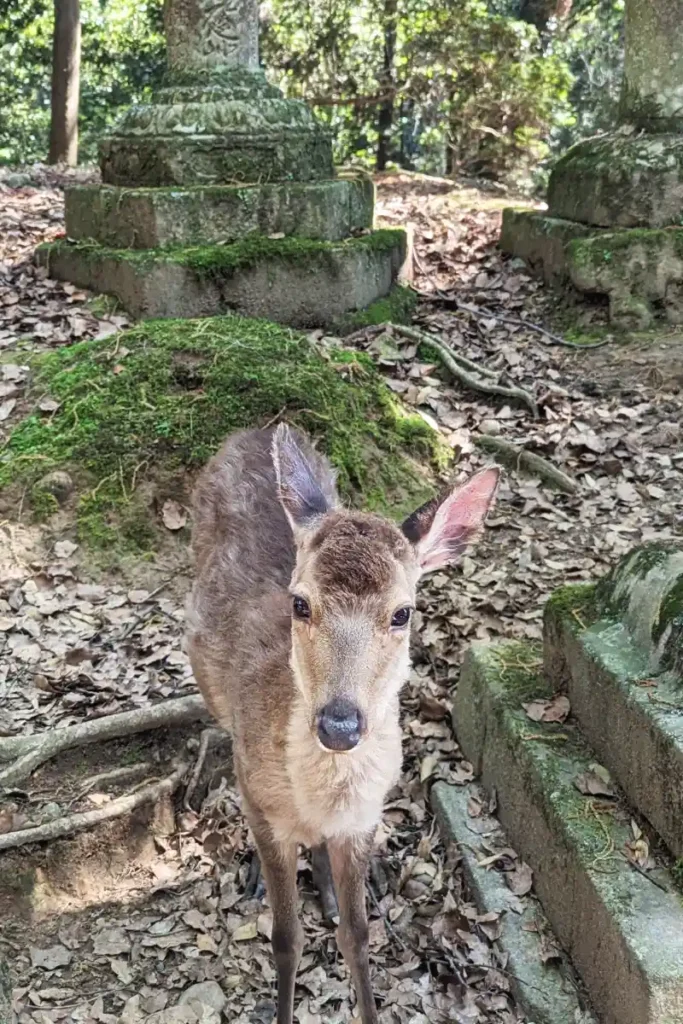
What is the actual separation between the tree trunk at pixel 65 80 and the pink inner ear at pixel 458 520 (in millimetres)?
11816

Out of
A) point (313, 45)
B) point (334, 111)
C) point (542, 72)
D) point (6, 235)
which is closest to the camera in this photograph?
point (6, 235)

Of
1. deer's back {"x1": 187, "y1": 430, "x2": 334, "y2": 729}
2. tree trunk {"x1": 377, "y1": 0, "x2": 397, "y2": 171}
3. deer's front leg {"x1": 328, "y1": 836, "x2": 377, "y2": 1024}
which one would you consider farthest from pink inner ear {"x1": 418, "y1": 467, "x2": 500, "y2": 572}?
tree trunk {"x1": 377, "y1": 0, "x2": 397, "y2": 171}

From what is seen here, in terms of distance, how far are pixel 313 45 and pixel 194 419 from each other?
9.20 m

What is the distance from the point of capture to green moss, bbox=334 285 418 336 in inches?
247

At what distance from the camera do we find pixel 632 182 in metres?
6.67

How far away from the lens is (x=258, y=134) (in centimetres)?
623

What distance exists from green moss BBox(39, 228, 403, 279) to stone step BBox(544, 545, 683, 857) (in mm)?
3333

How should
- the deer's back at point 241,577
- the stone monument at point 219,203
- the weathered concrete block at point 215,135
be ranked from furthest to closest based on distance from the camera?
1. the weathered concrete block at point 215,135
2. the stone monument at point 219,203
3. the deer's back at point 241,577

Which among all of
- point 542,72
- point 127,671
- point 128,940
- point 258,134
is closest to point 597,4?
point 542,72

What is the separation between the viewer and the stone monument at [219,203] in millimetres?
6023

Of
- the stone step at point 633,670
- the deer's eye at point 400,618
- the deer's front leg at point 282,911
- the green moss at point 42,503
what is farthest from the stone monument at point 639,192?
the deer's front leg at point 282,911

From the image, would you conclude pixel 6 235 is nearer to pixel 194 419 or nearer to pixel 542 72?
pixel 194 419

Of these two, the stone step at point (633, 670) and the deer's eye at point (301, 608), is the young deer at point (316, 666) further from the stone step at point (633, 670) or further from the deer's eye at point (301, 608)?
the stone step at point (633, 670)

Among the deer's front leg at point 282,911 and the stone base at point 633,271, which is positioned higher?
the stone base at point 633,271
